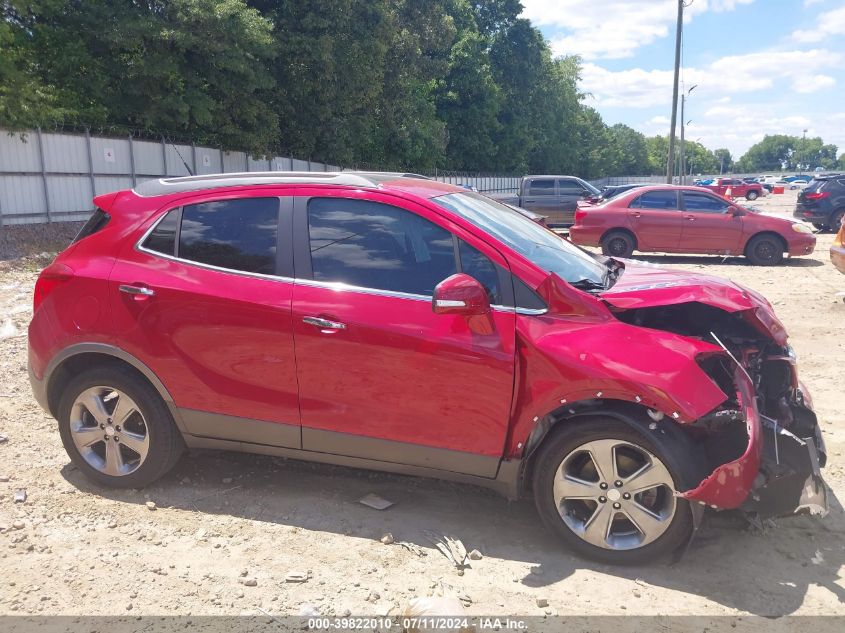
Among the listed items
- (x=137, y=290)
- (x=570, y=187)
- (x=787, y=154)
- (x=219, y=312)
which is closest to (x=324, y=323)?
(x=219, y=312)

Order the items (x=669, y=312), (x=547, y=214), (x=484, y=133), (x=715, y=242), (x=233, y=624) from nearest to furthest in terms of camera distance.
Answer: (x=233, y=624)
(x=669, y=312)
(x=715, y=242)
(x=547, y=214)
(x=484, y=133)

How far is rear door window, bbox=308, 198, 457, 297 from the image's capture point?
364 cm

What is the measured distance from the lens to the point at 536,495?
3.49 metres

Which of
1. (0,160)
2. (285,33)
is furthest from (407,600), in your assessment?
(285,33)

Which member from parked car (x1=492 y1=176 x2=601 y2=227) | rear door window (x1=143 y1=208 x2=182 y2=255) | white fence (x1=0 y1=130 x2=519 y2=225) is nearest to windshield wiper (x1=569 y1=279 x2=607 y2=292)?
rear door window (x1=143 y1=208 x2=182 y2=255)

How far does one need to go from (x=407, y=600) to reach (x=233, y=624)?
0.75 m

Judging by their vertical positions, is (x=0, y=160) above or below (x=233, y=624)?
above

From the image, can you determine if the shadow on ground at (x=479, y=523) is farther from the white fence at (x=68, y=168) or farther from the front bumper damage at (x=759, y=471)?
the white fence at (x=68, y=168)

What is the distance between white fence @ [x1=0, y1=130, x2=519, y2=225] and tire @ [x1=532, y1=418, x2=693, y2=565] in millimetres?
14115

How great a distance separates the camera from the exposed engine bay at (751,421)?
10.4ft

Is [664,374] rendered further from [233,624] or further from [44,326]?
[44,326]

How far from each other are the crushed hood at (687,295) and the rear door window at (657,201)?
10711 millimetres

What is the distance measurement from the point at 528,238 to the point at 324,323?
1.29m

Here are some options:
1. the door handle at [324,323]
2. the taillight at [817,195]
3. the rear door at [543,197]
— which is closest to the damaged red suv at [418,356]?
the door handle at [324,323]
